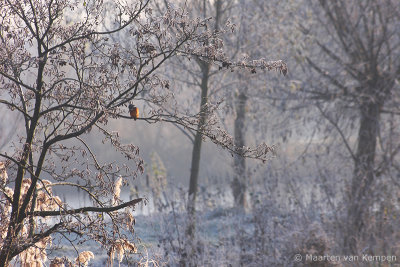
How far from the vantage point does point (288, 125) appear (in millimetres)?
10336

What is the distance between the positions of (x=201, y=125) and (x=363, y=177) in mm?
5302

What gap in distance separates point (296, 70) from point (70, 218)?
337 inches

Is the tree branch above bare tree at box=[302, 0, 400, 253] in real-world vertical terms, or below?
below

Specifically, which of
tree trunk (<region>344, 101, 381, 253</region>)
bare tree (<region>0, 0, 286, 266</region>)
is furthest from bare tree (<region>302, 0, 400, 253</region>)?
bare tree (<region>0, 0, 286, 266</region>)

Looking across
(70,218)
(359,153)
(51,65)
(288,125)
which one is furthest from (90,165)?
(288,125)

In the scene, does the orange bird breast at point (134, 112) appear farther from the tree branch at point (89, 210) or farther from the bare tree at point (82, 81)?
the tree branch at point (89, 210)

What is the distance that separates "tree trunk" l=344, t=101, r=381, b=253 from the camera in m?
7.64

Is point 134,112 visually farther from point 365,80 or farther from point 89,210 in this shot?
point 365,80

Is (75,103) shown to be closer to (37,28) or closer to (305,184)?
(37,28)

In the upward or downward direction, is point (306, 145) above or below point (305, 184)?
above

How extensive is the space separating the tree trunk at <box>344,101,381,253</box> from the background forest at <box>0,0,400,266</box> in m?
0.03

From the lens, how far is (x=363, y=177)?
796cm

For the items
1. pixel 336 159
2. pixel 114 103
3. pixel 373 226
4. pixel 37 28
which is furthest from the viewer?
pixel 336 159

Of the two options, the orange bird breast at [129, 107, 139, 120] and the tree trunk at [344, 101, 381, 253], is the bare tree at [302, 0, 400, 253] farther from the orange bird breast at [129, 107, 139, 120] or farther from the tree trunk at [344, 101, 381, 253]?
the orange bird breast at [129, 107, 139, 120]
